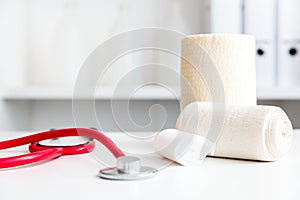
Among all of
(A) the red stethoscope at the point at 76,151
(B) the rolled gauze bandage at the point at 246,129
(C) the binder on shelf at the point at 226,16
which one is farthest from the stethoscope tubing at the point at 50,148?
(C) the binder on shelf at the point at 226,16

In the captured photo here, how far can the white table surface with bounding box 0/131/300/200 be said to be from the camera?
0.34 metres

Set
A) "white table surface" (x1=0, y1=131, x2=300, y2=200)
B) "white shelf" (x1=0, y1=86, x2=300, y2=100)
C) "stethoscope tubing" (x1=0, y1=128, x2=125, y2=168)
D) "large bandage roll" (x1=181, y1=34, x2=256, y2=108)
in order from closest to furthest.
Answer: "white table surface" (x1=0, y1=131, x2=300, y2=200) → "stethoscope tubing" (x1=0, y1=128, x2=125, y2=168) → "large bandage roll" (x1=181, y1=34, x2=256, y2=108) → "white shelf" (x1=0, y1=86, x2=300, y2=100)

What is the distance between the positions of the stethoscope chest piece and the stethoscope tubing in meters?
0.03

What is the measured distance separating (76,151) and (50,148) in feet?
0.11

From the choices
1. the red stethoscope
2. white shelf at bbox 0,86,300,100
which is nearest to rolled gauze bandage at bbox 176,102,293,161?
the red stethoscope

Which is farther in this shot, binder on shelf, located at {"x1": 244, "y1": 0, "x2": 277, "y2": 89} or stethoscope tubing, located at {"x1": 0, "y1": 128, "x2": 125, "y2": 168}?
binder on shelf, located at {"x1": 244, "y1": 0, "x2": 277, "y2": 89}

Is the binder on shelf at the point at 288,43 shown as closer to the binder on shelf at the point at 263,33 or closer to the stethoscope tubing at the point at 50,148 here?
the binder on shelf at the point at 263,33

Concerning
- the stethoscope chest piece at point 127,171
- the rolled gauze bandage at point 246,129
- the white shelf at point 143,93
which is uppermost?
the white shelf at point 143,93

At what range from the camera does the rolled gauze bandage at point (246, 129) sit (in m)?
0.49

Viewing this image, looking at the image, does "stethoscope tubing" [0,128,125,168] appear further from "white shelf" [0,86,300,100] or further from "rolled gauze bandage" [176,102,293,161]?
"white shelf" [0,86,300,100]

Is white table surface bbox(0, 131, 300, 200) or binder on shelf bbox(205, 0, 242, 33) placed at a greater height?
binder on shelf bbox(205, 0, 242, 33)

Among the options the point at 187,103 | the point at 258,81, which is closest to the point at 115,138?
the point at 187,103

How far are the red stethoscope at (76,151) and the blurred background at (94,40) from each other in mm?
546

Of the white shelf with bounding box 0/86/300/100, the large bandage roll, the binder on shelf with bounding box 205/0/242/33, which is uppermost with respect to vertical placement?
the binder on shelf with bounding box 205/0/242/33
